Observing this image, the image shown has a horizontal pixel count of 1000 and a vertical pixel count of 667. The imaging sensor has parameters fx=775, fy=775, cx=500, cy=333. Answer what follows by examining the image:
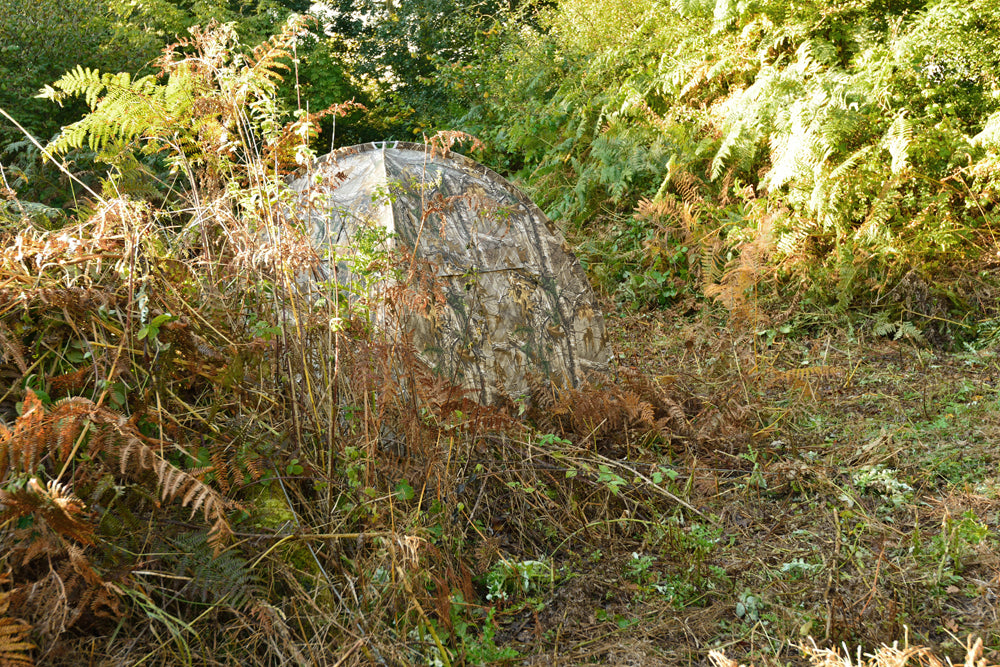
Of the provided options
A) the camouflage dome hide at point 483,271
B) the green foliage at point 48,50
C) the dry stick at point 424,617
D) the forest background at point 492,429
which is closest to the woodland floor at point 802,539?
the forest background at point 492,429

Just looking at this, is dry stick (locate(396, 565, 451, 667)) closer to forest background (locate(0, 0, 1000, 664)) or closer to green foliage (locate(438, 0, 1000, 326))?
forest background (locate(0, 0, 1000, 664))

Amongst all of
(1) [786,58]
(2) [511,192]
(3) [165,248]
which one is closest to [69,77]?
(3) [165,248]

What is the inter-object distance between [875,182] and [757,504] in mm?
2787

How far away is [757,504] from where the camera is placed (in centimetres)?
327

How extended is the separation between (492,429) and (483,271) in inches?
41.6

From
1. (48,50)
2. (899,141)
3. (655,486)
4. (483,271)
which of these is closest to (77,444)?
(655,486)

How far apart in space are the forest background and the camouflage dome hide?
283 mm

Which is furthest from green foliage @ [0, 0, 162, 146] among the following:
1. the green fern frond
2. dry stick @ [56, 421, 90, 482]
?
the green fern frond

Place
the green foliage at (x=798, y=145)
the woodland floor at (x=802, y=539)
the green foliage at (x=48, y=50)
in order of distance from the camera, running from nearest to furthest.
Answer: the woodland floor at (x=802, y=539) → the green foliage at (x=798, y=145) → the green foliage at (x=48, y=50)

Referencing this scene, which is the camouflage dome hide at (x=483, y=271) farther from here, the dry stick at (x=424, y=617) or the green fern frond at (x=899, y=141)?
the green fern frond at (x=899, y=141)

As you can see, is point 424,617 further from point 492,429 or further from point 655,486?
point 655,486

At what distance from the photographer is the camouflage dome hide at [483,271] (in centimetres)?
362

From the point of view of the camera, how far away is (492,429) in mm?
3039

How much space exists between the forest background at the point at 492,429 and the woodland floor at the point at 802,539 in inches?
0.6
